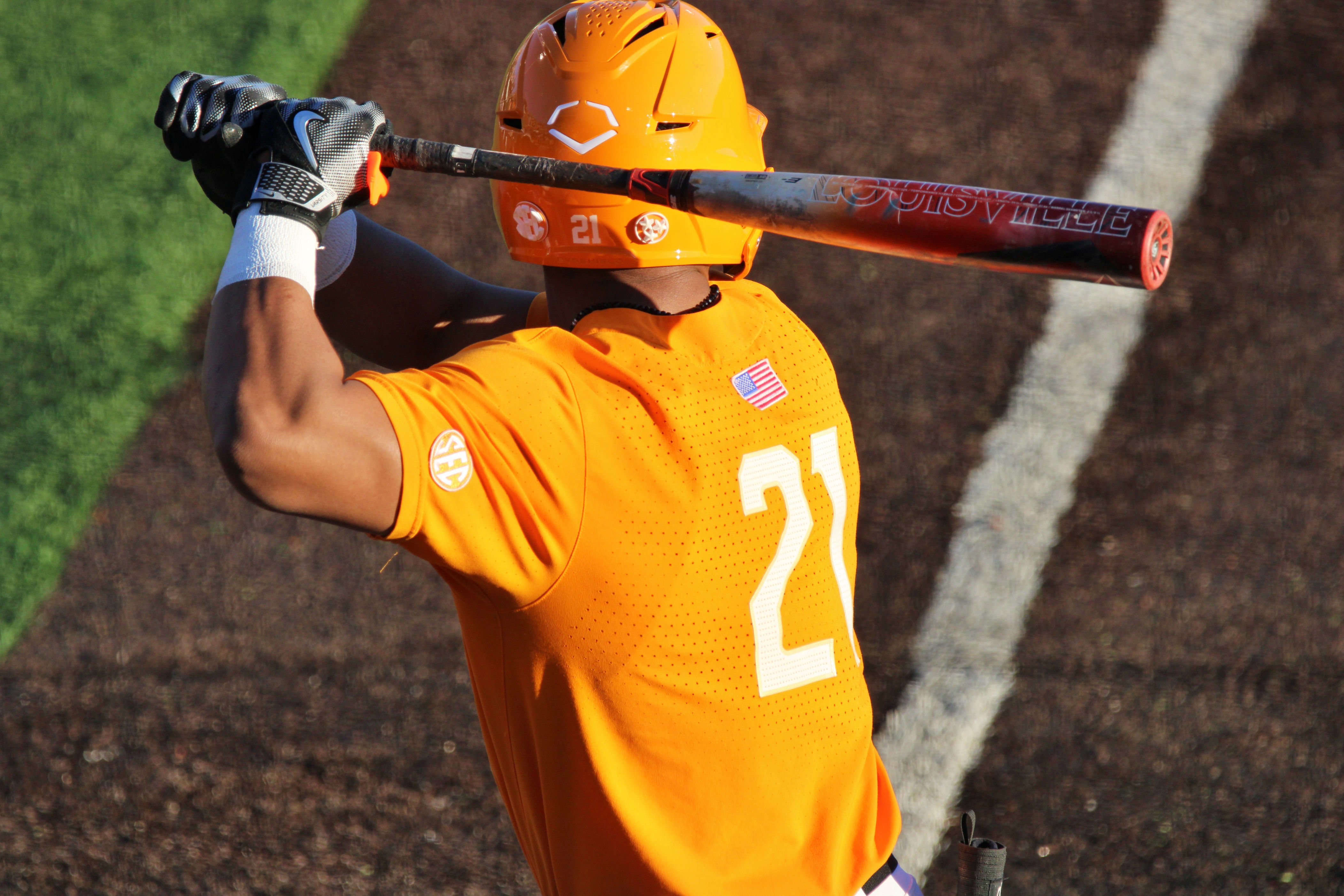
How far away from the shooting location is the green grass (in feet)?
15.5

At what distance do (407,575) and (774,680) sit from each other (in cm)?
261

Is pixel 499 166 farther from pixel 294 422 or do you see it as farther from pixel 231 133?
pixel 294 422

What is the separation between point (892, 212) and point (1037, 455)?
117 inches

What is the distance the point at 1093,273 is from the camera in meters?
1.81

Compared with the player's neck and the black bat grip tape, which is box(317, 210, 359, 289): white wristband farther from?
the black bat grip tape

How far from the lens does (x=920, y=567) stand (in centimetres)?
451

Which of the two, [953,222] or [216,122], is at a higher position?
[216,122]

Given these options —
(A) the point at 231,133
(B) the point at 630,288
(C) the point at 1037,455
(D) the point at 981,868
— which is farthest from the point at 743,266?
(C) the point at 1037,455

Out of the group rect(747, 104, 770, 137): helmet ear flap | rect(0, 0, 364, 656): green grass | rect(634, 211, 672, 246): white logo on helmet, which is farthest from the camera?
rect(0, 0, 364, 656): green grass

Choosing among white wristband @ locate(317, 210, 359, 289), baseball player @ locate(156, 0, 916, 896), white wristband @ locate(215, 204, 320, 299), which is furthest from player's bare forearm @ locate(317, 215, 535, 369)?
white wristband @ locate(215, 204, 320, 299)

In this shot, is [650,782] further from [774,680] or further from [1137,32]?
[1137,32]

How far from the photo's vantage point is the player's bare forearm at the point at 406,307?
9.25ft

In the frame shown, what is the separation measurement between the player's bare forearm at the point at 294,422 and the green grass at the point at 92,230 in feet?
10.3

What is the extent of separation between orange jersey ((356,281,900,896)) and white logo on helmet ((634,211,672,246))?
0.17 metres
